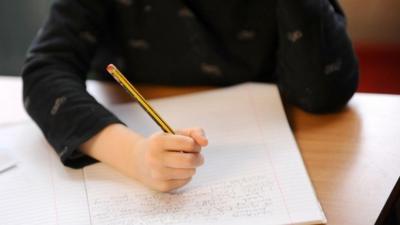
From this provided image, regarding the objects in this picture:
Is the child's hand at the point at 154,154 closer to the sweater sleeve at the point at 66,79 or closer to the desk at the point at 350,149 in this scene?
the sweater sleeve at the point at 66,79

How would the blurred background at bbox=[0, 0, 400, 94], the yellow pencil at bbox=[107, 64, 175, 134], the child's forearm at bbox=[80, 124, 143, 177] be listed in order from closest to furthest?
1. the yellow pencil at bbox=[107, 64, 175, 134]
2. the child's forearm at bbox=[80, 124, 143, 177]
3. the blurred background at bbox=[0, 0, 400, 94]

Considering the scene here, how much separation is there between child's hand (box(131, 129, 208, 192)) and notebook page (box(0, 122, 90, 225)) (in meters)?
0.09

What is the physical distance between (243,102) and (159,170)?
22 cm

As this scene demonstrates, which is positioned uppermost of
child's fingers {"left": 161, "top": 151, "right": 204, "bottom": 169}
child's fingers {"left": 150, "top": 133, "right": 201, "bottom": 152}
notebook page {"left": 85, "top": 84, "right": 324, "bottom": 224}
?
child's fingers {"left": 150, "top": 133, "right": 201, "bottom": 152}

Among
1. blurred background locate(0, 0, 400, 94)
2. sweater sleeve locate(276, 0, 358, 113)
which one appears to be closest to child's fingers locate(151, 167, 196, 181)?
sweater sleeve locate(276, 0, 358, 113)

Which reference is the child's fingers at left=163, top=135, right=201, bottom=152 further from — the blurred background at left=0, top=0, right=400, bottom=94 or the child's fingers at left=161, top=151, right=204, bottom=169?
the blurred background at left=0, top=0, right=400, bottom=94

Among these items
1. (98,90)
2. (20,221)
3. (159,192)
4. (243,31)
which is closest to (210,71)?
(243,31)

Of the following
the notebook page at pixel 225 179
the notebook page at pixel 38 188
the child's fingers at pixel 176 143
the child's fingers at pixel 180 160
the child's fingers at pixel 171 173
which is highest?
the child's fingers at pixel 176 143

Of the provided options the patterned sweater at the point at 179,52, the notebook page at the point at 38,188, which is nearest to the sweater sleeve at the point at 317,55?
the patterned sweater at the point at 179,52

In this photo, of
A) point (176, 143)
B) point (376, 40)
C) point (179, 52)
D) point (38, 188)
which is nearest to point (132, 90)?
point (176, 143)

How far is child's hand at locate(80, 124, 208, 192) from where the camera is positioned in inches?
23.5

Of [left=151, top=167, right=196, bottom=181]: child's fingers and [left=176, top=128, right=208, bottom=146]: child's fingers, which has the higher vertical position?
[left=176, top=128, right=208, bottom=146]: child's fingers

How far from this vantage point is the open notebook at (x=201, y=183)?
59 centimetres

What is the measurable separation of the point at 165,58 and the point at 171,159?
1.00 ft
